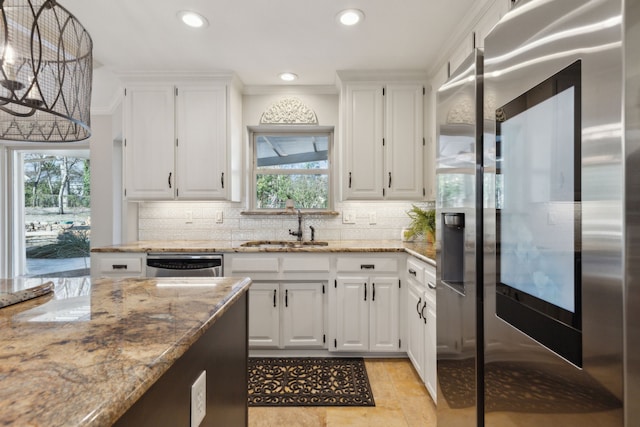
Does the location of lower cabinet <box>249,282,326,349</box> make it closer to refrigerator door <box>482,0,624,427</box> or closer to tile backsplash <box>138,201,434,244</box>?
tile backsplash <box>138,201,434,244</box>

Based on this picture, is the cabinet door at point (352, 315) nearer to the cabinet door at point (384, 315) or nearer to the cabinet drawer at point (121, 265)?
the cabinet door at point (384, 315)

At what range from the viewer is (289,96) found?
3322mm

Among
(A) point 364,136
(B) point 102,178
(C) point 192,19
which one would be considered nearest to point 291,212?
(A) point 364,136

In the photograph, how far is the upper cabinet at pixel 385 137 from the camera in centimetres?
297

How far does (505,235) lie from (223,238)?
2.83 m

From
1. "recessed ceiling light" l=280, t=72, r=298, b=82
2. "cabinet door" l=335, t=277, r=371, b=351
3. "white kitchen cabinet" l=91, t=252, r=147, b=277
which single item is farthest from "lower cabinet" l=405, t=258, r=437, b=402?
"white kitchen cabinet" l=91, t=252, r=147, b=277

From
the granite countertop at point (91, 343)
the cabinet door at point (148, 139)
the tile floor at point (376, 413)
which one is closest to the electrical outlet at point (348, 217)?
the tile floor at point (376, 413)

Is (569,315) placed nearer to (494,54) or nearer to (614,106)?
(614,106)

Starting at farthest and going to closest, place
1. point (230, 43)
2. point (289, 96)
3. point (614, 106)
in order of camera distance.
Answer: point (289, 96), point (230, 43), point (614, 106)

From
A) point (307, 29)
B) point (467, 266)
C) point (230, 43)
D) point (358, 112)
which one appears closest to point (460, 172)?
point (467, 266)

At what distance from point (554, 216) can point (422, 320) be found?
1616mm

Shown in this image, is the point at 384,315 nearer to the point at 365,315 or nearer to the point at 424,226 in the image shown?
the point at 365,315

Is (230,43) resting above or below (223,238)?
above

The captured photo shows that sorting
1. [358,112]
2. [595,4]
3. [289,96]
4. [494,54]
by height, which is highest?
[289,96]
